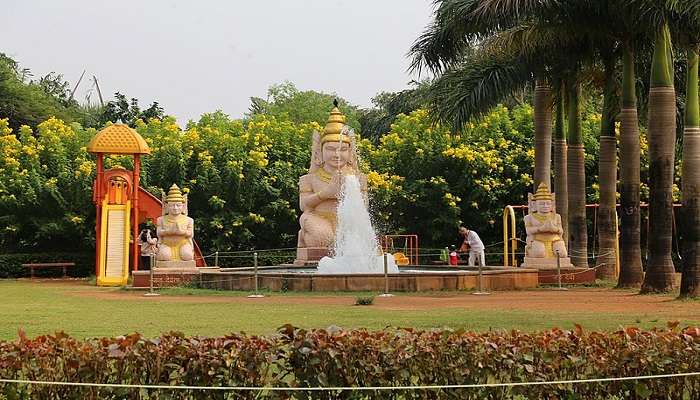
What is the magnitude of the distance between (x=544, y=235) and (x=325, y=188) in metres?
5.69

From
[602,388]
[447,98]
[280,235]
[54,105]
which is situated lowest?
[602,388]

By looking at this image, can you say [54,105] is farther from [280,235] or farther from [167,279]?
[167,279]

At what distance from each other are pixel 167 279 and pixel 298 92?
47.0 m

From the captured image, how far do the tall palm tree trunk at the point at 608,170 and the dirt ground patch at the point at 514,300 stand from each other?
2.85 meters


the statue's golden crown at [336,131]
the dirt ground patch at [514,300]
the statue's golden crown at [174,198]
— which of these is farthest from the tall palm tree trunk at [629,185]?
the statue's golden crown at [174,198]

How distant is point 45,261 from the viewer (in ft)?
108

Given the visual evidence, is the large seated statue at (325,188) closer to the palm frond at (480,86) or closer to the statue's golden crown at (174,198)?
the palm frond at (480,86)

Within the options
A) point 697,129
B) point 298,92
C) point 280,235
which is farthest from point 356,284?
point 298,92

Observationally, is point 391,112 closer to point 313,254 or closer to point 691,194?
point 313,254

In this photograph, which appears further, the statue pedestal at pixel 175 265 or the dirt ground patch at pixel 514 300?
the statue pedestal at pixel 175 265

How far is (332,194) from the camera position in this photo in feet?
80.5

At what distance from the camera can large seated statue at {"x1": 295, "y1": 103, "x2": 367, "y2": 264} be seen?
80.8 feet

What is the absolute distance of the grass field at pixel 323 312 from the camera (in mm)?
12258

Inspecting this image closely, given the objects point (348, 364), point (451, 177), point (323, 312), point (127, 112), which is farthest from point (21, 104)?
point (348, 364)
